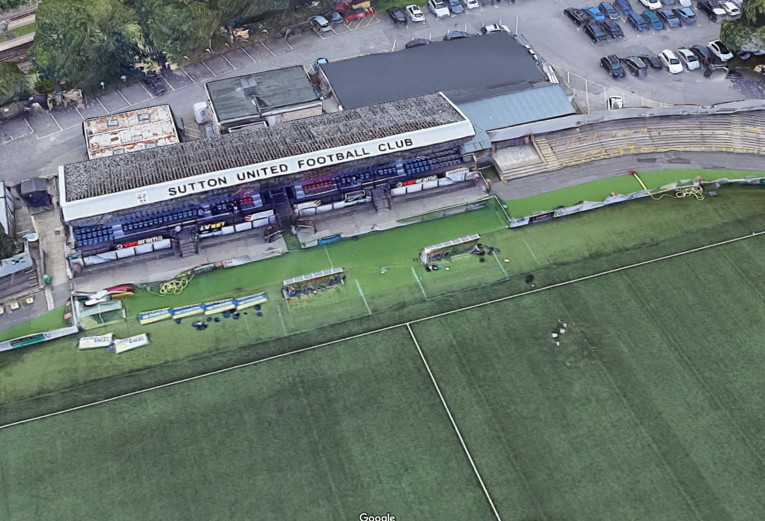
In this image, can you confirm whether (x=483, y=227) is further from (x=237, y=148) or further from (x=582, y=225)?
(x=237, y=148)

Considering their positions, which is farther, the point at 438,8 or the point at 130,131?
the point at 438,8

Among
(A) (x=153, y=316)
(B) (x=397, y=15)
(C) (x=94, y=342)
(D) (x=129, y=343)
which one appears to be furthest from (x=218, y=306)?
(B) (x=397, y=15)

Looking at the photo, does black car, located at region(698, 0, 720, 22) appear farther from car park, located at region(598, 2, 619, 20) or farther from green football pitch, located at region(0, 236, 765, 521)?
green football pitch, located at region(0, 236, 765, 521)

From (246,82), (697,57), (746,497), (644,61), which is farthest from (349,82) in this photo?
(746,497)

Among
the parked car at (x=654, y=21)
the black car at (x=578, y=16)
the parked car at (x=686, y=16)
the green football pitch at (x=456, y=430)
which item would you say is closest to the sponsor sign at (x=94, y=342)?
the green football pitch at (x=456, y=430)

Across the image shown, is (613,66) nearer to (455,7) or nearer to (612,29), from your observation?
(612,29)

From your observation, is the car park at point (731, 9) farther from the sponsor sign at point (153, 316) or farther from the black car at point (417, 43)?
the sponsor sign at point (153, 316)
